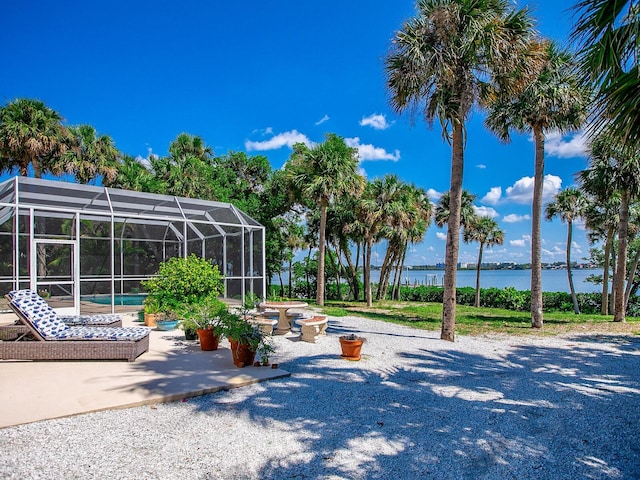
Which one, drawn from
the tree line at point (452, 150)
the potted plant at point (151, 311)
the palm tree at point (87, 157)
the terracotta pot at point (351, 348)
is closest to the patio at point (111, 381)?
the terracotta pot at point (351, 348)

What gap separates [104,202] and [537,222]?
39.8ft

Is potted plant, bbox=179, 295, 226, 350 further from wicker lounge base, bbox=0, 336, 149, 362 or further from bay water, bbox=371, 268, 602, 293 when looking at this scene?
bay water, bbox=371, 268, 602, 293

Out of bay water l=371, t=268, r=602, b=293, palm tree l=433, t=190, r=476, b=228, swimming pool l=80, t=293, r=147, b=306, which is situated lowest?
bay water l=371, t=268, r=602, b=293

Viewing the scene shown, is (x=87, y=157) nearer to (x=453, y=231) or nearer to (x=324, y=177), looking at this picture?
(x=324, y=177)

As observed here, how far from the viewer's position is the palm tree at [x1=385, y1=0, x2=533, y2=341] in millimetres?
7543

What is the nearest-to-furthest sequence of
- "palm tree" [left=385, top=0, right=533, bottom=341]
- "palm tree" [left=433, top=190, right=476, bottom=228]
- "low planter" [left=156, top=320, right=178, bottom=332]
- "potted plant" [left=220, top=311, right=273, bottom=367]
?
"potted plant" [left=220, top=311, right=273, bottom=367] → "palm tree" [left=385, top=0, right=533, bottom=341] → "low planter" [left=156, top=320, right=178, bottom=332] → "palm tree" [left=433, top=190, right=476, bottom=228]

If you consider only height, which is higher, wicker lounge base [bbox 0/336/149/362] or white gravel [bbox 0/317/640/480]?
wicker lounge base [bbox 0/336/149/362]

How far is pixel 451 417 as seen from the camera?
391cm

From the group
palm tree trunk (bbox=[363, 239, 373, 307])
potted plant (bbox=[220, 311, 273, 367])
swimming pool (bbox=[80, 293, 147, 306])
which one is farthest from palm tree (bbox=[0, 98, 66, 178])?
potted plant (bbox=[220, 311, 273, 367])

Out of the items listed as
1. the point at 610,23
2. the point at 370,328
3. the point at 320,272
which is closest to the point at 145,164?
the point at 320,272

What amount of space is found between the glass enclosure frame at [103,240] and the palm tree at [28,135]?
13.8 feet

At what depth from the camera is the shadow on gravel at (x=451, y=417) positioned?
9.67 feet

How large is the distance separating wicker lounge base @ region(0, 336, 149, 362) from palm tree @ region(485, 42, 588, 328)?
9.86 meters

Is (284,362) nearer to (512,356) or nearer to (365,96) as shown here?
(512,356)
